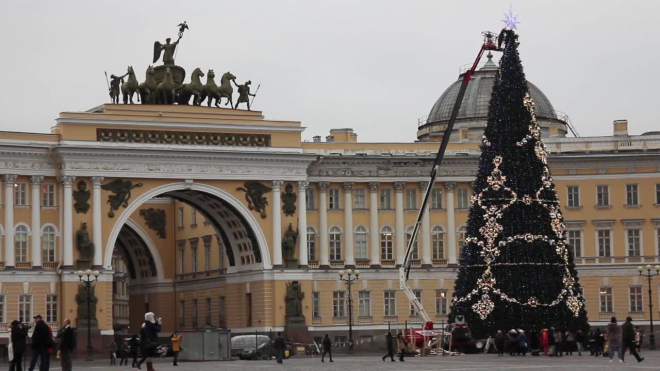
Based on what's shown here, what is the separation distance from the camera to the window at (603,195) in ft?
305

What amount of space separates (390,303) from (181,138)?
666 inches

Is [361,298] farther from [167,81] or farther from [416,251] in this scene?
[167,81]

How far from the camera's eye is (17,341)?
4578 centimetres

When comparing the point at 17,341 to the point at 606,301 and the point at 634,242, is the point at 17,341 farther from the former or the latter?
the point at 634,242

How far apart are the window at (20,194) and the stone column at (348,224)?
64.7ft

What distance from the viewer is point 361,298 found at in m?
91.6

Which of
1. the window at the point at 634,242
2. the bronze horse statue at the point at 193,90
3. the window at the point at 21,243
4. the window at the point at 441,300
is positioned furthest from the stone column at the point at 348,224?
the window at the point at 21,243

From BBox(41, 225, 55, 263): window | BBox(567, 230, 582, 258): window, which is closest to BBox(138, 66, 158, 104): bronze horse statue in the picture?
BBox(41, 225, 55, 263): window

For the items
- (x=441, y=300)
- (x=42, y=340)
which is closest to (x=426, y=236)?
(x=441, y=300)

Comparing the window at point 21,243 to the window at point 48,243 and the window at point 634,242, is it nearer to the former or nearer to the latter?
the window at point 48,243

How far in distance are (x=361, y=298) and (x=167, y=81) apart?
17701mm

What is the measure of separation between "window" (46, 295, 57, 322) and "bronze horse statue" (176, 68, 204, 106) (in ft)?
45.2

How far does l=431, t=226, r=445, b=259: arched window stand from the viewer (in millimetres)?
93562

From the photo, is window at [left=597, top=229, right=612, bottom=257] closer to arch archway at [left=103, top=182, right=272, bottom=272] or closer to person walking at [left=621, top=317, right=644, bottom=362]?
arch archway at [left=103, top=182, right=272, bottom=272]
